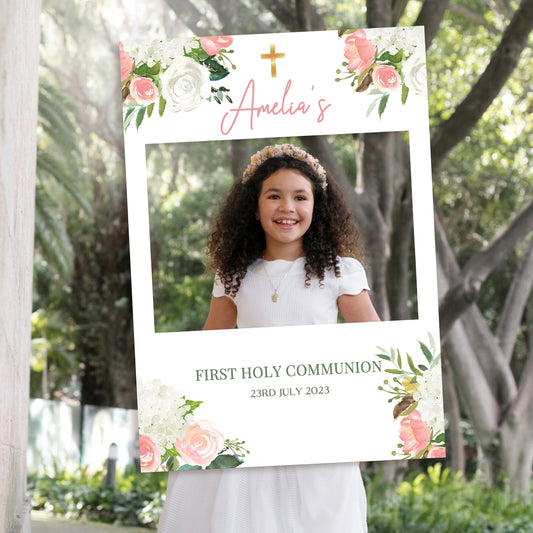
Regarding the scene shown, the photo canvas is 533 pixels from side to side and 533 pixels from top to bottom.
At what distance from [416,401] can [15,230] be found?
1610 mm

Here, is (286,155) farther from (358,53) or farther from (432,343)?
(432,343)

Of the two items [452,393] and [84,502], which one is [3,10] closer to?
[84,502]

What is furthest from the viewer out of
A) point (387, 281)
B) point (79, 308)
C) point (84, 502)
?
point (79, 308)

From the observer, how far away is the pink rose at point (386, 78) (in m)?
3.00

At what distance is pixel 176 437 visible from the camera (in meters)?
2.94

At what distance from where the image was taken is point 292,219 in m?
3.07

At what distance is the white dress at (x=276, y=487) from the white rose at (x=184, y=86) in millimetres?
689

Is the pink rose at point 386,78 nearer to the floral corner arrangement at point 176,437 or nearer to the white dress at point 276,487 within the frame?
the white dress at point 276,487

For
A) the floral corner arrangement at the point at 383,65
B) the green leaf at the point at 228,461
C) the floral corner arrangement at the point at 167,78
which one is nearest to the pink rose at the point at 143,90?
the floral corner arrangement at the point at 167,78

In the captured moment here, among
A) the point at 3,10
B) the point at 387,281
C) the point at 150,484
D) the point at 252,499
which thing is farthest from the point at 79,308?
the point at 3,10

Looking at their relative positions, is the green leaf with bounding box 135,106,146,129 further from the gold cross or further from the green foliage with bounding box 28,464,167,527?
the green foliage with bounding box 28,464,167,527

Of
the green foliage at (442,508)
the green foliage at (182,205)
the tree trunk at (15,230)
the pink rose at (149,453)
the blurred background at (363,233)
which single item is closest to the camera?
the tree trunk at (15,230)

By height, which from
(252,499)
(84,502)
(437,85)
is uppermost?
(437,85)

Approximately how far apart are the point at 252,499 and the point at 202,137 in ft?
4.77
